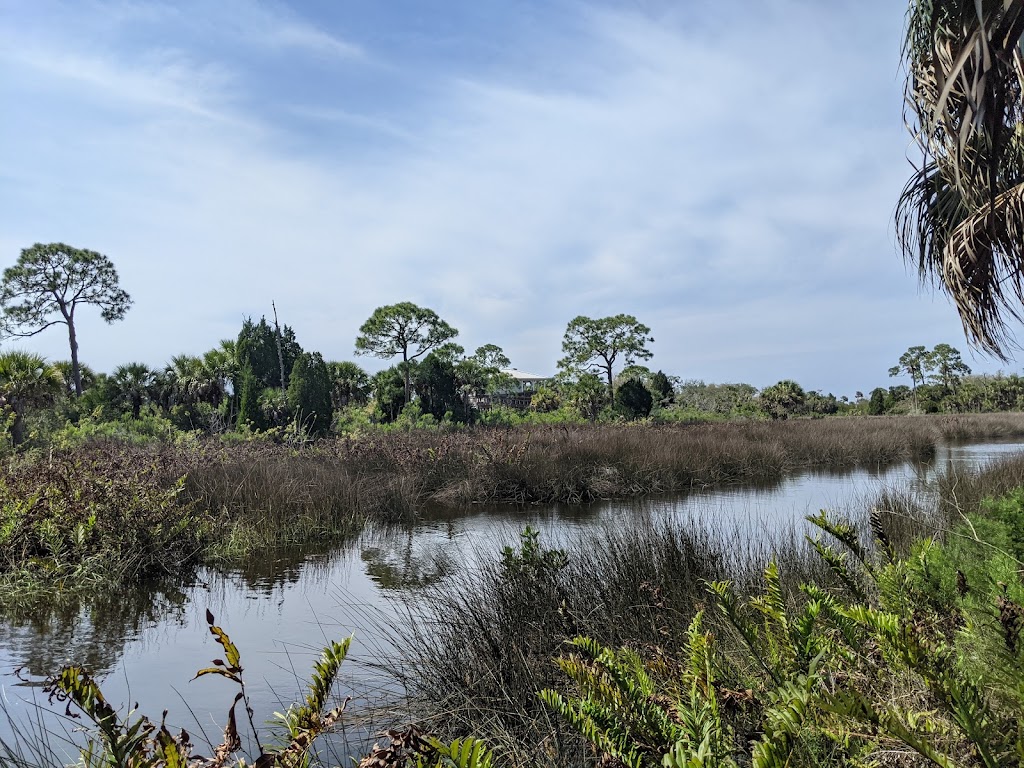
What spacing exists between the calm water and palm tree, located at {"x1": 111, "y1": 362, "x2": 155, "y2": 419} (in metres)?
27.2

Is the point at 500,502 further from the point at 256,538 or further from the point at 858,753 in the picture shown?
the point at 858,753

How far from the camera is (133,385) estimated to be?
1270 inches

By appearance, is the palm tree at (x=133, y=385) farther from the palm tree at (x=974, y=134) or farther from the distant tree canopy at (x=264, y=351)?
the palm tree at (x=974, y=134)

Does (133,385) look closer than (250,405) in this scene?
No

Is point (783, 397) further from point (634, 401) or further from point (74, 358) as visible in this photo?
point (74, 358)

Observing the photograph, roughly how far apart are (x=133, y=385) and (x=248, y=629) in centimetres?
3091

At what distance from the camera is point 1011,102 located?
18.1 ft

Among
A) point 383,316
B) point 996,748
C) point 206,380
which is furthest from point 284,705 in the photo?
point 383,316

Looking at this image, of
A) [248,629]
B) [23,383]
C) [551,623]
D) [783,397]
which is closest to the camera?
[551,623]

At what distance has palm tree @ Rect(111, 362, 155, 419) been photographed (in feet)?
104

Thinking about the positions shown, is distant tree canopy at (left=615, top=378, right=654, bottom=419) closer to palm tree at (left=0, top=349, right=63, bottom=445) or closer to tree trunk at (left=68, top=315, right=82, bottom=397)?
palm tree at (left=0, top=349, right=63, bottom=445)

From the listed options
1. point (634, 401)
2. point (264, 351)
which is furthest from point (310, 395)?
point (634, 401)

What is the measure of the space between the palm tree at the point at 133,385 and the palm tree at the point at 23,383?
1168cm

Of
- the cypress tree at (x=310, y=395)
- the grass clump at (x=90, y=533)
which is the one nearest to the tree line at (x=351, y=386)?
the cypress tree at (x=310, y=395)
